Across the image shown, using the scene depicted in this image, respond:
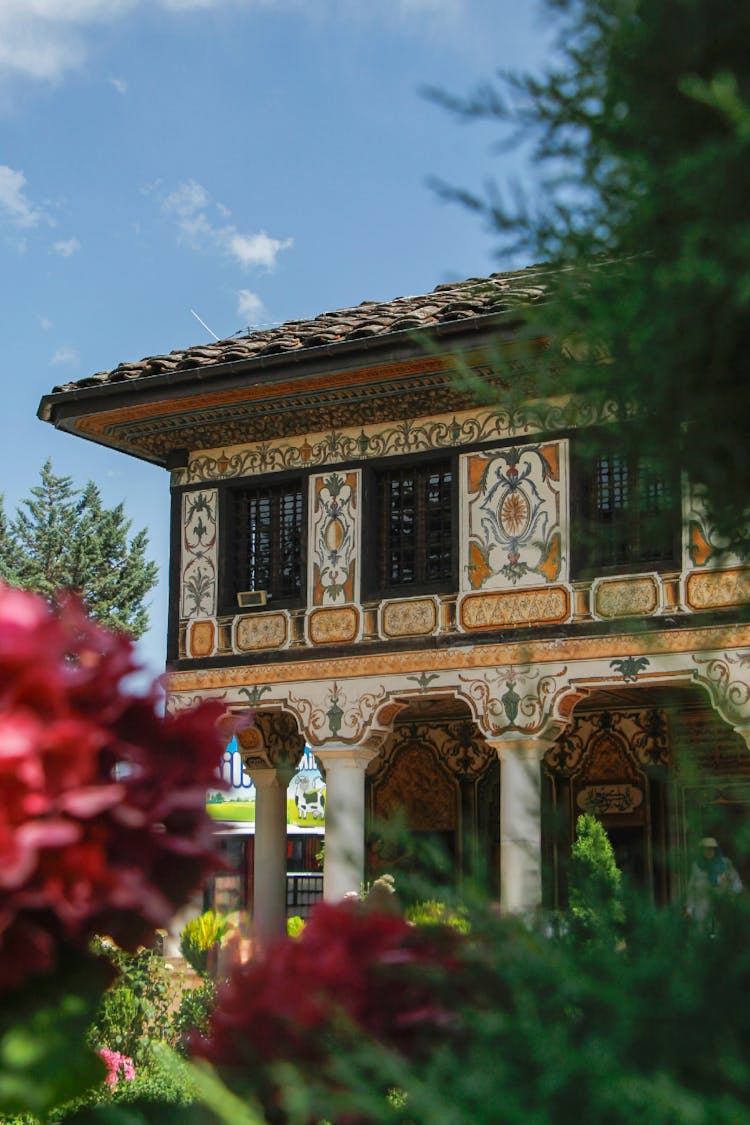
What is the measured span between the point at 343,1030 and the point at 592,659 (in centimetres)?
972

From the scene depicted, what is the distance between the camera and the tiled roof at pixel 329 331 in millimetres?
11547

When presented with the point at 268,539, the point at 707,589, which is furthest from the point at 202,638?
the point at 707,589

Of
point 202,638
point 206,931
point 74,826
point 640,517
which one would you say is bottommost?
point 206,931

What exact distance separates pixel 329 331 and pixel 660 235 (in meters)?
10.4

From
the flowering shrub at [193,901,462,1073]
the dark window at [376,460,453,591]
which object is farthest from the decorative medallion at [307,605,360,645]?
the flowering shrub at [193,901,462,1073]

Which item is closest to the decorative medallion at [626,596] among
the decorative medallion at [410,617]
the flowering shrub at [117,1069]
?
the decorative medallion at [410,617]

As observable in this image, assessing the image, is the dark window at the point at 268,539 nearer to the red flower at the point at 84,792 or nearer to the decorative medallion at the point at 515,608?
the decorative medallion at the point at 515,608

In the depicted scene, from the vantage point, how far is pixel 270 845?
14.3 m

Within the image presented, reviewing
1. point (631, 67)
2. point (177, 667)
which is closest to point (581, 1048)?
point (631, 67)

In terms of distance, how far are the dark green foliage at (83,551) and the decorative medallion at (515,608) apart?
24849 mm

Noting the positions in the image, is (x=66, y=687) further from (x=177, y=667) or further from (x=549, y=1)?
(x=177, y=667)

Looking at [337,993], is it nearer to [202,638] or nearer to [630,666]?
[630,666]

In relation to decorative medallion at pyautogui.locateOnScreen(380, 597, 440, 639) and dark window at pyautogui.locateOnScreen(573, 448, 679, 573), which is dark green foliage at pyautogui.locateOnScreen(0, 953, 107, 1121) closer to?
dark window at pyautogui.locateOnScreen(573, 448, 679, 573)

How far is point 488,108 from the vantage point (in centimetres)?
236
